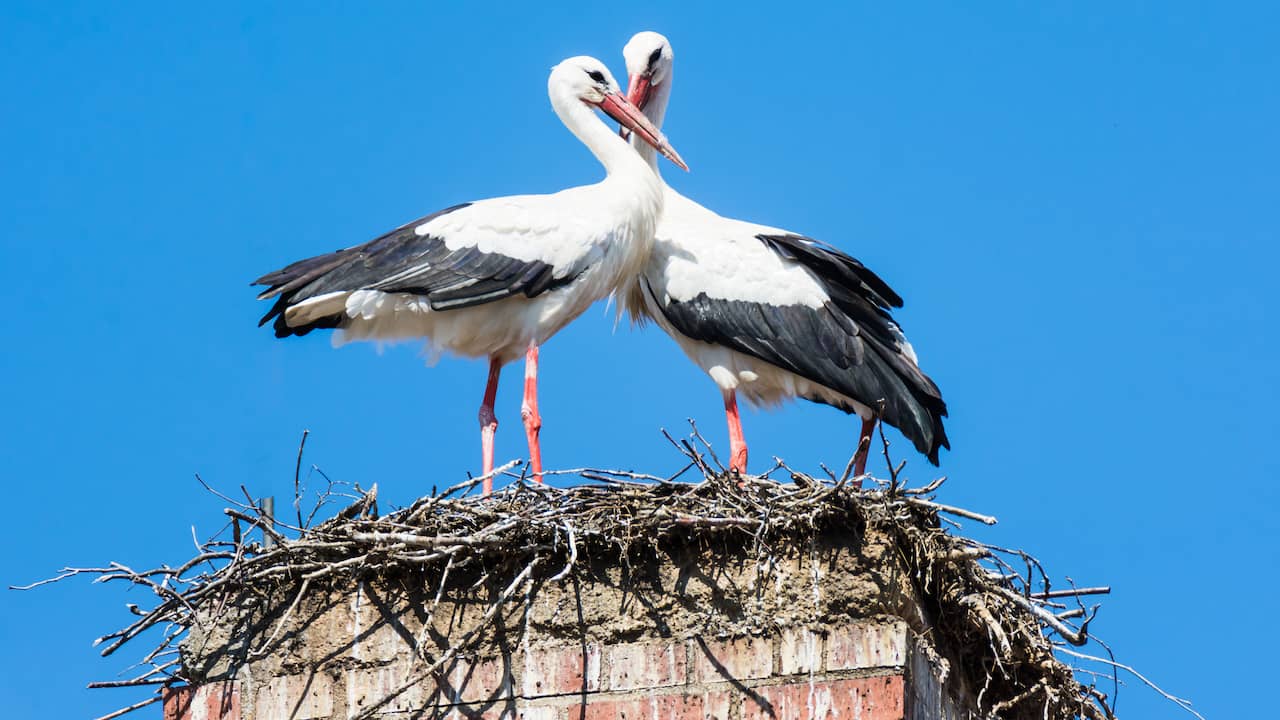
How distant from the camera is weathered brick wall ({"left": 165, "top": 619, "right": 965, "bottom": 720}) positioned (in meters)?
6.26

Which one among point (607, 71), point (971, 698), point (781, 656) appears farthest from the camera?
point (607, 71)

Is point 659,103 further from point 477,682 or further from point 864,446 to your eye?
point 477,682

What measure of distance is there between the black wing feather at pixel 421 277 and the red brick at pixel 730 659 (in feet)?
8.97

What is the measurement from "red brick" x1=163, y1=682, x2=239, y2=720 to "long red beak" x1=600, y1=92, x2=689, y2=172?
401 centimetres

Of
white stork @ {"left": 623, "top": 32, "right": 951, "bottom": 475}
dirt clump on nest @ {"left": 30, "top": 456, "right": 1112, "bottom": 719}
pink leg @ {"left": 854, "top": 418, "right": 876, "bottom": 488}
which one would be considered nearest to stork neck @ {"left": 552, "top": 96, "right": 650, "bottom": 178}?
white stork @ {"left": 623, "top": 32, "right": 951, "bottom": 475}

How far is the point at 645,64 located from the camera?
35.2 feet

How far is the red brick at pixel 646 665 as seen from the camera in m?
6.41

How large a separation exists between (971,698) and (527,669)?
184 cm

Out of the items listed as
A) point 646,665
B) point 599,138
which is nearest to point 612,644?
point 646,665

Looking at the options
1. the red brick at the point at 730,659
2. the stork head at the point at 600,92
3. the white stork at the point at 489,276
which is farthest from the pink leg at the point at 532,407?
the red brick at the point at 730,659

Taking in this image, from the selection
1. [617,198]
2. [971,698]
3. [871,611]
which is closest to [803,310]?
[617,198]

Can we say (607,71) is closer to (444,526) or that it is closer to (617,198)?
(617,198)

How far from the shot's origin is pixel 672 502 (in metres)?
6.78

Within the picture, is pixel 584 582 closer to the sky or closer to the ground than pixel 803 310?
closer to the ground
